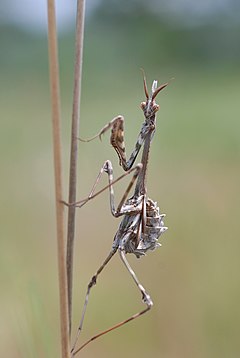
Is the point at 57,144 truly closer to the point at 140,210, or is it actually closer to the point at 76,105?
the point at 76,105

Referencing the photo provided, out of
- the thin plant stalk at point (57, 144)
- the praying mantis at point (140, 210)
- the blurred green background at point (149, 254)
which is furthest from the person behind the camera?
the blurred green background at point (149, 254)


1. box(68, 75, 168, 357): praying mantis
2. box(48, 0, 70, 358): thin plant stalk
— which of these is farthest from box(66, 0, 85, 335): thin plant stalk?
box(68, 75, 168, 357): praying mantis

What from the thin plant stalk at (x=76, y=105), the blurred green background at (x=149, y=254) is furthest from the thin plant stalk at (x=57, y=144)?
the blurred green background at (x=149, y=254)

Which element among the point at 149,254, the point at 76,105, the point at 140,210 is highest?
the point at 76,105

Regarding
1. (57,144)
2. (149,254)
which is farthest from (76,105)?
(149,254)

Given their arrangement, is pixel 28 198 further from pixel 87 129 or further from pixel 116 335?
pixel 87 129

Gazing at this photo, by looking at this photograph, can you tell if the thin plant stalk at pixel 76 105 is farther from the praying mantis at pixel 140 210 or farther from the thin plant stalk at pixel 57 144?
the praying mantis at pixel 140 210

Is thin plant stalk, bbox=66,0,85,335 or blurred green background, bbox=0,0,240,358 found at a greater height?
thin plant stalk, bbox=66,0,85,335

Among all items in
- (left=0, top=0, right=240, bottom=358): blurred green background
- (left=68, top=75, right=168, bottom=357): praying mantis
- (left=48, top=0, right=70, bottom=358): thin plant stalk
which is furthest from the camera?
(left=0, top=0, right=240, bottom=358): blurred green background

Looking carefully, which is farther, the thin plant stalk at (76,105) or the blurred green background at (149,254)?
the blurred green background at (149,254)

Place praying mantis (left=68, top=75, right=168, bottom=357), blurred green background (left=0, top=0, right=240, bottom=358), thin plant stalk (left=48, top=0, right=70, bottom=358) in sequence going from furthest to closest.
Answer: blurred green background (left=0, top=0, right=240, bottom=358) < praying mantis (left=68, top=75, right=168, bottom=357) < thin plant stalk (left=48, top=0, right=70, bottom=358)

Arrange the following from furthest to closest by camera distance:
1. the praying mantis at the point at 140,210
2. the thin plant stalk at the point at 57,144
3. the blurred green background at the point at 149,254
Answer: the blurred green background at the point at 149,254
the praying mantis at the point at 140,210
the thin plant stalk at the point at 57,144

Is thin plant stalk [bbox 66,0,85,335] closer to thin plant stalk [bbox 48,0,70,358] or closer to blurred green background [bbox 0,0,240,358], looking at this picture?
thin plant stalk [bbox 48,0,70,358]
